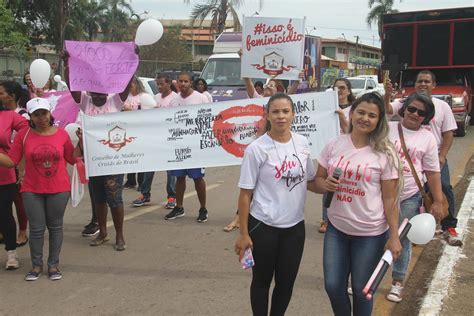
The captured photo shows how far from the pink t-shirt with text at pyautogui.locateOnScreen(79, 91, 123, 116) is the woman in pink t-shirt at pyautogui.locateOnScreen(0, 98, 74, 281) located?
90 cm

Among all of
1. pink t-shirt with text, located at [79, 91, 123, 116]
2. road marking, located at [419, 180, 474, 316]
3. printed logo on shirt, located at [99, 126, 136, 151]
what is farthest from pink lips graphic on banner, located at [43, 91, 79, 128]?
road marking, located at [419, 180, 474, 316]

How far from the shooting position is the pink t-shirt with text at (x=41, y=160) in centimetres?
466

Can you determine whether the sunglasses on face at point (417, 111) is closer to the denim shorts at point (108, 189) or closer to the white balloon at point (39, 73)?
the denim shorts at point (108, 189)

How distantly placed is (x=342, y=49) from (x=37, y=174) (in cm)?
8049

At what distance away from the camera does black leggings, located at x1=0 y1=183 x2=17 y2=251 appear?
503cm

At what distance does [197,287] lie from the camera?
15.2 feet

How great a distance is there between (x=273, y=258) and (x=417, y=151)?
4.95 feet

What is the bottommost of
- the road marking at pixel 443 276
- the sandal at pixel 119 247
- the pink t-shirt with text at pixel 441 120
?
the sandal at pixel 119 247

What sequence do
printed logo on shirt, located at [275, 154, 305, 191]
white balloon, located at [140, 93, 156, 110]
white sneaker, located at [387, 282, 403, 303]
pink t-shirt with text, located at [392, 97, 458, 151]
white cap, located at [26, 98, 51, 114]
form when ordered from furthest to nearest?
white balloon, located at [140, 93, 156, 110] < pink t-shirt with text, located at [392, 97, 458, 151] < white cap, located at [26, 98, 51, 114] < white sneaker, located at [387, 282, 403, 303] < printed logo on shirt, located at [275, 154, 305, 191]

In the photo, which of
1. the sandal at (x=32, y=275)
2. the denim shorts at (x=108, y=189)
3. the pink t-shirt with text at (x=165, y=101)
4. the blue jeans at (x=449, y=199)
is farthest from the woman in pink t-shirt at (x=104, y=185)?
the blue jeans at (x=449, y=199)

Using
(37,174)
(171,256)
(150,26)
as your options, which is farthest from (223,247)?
(150,26)

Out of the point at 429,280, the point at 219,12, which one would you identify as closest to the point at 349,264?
the point at 429,280

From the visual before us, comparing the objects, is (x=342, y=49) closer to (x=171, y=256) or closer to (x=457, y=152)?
A: (x=457, y=152)

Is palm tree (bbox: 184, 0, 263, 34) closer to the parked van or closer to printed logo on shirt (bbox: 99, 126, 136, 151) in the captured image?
the parked van
